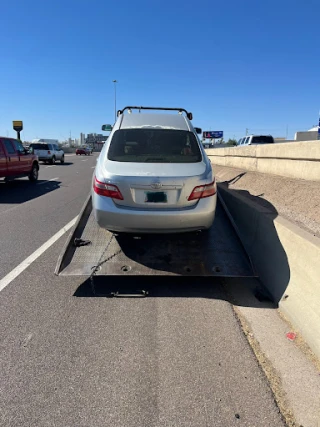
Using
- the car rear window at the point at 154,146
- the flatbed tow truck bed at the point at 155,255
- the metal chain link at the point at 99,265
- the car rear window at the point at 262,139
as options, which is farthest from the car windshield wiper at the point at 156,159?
the car rear window at the point at 262,139

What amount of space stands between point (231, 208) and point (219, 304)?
9.66ft

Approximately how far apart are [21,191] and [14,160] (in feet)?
4.16

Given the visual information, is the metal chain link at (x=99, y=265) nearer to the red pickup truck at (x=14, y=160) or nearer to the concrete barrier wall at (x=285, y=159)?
the concrete barrier wall at (x=285, y=159)

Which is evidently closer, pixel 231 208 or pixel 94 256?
pixel 94 256

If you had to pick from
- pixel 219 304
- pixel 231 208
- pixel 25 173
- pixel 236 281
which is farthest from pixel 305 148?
pixel 25 173

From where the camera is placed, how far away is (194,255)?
432cm

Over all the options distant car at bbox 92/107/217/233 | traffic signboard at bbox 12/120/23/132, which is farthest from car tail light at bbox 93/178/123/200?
traffic signboard at bbox 12/120/23/132

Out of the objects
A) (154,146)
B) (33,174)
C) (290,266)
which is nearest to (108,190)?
(154,146)

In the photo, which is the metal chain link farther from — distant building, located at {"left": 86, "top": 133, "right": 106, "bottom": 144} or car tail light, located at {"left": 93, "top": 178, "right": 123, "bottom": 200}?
distant building, located at {"left": 86, "top": 133, "right": 106, "bottom": 144}

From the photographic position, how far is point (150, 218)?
3.97 m

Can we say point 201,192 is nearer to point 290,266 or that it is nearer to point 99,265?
point 290,266

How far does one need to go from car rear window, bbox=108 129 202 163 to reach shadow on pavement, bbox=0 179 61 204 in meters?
6.52

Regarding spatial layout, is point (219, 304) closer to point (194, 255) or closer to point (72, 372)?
point (194, 255)

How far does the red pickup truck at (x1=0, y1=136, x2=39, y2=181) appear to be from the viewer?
11953 millimetres
